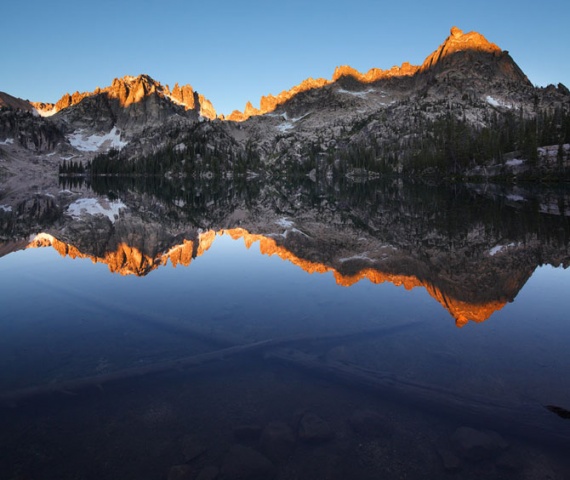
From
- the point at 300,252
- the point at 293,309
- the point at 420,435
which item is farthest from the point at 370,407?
the point at 300,252

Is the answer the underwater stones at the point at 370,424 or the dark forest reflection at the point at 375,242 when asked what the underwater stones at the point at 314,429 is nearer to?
the underwater stones at the point at 370,424

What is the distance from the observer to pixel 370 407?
8195 mm

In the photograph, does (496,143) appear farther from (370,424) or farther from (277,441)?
(277,441)

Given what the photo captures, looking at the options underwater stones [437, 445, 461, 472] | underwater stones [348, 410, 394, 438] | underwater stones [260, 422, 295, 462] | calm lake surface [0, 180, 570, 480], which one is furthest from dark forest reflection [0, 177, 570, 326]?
underwater stones [260, 422, 295, 462]

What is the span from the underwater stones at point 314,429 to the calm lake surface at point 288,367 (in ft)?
0.11

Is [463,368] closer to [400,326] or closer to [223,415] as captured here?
[400,326]

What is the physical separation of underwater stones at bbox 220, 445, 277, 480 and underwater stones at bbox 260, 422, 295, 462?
0.71 feet

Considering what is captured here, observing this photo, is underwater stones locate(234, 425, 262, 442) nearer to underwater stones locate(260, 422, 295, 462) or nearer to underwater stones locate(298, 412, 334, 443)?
underwater stones locate(260, 422, 295, 462)

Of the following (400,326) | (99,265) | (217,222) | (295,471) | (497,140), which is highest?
(497,140)

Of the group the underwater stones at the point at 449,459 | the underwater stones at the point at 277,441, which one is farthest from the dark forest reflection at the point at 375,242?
the underwater stones at the point at 277,441

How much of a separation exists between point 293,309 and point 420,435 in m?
7.51

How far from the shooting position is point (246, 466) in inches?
258

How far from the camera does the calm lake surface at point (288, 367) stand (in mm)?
6848

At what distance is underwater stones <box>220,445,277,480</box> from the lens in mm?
6348
